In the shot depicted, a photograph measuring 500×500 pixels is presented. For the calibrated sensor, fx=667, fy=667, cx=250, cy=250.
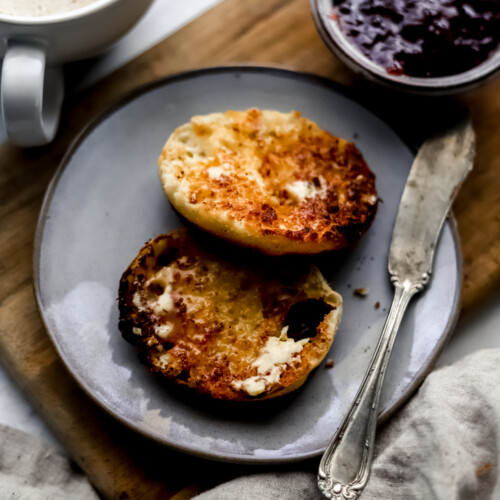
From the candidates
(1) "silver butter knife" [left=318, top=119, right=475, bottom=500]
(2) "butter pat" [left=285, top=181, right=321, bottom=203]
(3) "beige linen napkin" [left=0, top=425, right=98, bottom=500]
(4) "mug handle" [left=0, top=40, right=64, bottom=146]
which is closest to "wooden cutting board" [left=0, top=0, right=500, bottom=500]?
(3) "beige linen napkin" [left=0, top=425, right=98, bottom=500]

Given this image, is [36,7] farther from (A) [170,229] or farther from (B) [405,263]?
(B) [405,263]

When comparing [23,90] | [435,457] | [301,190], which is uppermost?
[23,90]

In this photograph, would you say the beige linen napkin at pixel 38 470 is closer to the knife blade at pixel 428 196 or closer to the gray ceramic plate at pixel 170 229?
the gray ceramic plate at pixel 170 229

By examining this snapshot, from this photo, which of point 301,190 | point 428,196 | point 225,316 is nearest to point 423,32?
point 428,196

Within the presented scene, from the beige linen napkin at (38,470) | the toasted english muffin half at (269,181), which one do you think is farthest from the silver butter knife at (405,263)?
the beige linen napkin at (38,470)

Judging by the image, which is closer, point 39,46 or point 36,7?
point 39,46

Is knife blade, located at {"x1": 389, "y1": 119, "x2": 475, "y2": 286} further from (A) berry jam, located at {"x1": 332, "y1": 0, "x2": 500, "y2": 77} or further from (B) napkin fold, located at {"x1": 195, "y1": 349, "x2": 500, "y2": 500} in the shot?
(B) napkin fold, located at {"x1": 195, "y1": 349, "x2": 500, "y2": 500}

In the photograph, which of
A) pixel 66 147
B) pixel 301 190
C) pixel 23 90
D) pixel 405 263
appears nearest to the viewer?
pixel 23 90
